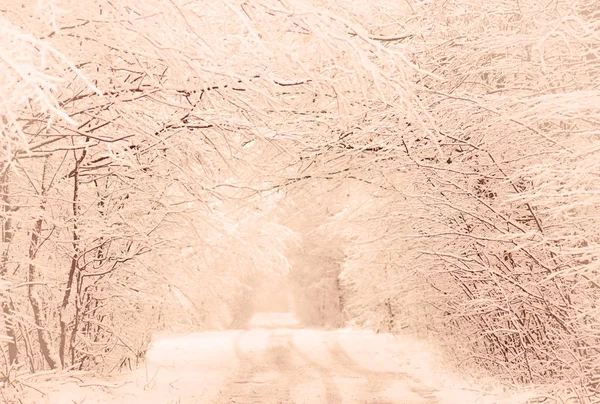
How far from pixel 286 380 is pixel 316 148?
6696mm

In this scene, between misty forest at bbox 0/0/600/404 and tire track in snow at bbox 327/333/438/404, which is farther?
tire track in snow at bbox 327/333/438/404

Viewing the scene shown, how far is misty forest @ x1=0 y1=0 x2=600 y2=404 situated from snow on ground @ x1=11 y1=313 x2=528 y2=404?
75 cm

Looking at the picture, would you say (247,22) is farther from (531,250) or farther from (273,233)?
(273,233)

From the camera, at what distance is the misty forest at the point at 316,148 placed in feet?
14.0

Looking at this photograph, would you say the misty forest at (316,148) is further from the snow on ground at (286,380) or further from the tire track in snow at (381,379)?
the tire track in snow at (381,379)

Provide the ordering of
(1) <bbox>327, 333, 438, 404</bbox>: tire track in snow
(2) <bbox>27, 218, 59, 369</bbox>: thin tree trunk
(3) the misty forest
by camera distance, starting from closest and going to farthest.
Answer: (3) the misty forest
(2) <bbox>27, 218, 59, 369</bbox>: thin tree trunk
(1) <bbox>327, 333, 438, 404</bbox>: tire track in snow

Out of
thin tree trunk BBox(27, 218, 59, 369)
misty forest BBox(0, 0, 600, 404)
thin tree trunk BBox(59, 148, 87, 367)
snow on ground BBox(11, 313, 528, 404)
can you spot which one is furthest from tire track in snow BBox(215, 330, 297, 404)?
thin tree trunk BBox(27, 218, 59, 369)

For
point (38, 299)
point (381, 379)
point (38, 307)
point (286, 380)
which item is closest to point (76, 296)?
point (38, 299)

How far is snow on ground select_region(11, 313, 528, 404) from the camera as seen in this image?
9625 mm

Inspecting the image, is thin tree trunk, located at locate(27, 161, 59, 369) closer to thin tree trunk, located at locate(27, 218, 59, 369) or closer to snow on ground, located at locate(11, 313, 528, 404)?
thin tree trunk, located at locate(27, 218, 59, 369)

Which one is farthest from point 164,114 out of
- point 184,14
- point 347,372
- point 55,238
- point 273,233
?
point 273,233

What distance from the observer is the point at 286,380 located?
41.0 feet

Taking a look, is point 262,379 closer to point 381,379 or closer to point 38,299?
point 381,379

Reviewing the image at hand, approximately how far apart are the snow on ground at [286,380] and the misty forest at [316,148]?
2.46ft
